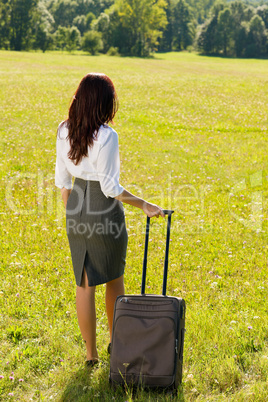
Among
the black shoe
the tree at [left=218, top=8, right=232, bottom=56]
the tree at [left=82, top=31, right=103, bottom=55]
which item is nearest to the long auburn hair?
the black shoe

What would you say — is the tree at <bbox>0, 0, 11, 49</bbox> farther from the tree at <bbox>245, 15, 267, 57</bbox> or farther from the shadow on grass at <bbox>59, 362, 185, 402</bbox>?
the shadow on grass at <bbox>59, 362, 185, 402</bbox>

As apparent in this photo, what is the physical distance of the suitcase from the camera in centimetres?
321

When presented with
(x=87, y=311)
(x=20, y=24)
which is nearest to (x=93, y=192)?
(x=87, y=311)

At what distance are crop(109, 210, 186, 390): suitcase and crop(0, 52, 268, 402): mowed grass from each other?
17 cm

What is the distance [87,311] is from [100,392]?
2.11ft

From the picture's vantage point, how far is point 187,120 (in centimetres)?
1638

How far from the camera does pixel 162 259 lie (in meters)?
5.96

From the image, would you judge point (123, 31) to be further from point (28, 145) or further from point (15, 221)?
point (15, 221)

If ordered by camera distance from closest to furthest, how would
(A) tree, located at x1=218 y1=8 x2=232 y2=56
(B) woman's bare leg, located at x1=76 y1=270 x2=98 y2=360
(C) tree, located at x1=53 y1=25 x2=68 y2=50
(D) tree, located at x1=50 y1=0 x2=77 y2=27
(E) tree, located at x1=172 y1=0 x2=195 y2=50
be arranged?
(B) woman's bare leg, located at x1=76 y1=270 x2=98 y2=360, (C) tree, located at x1=53 y1=25 x2=68 y2=50, (A) tree, located at x1=218 y1=8 x2=232 y2=56, (E) tree, located at x1=172 y1=0 x2=195 y2=50, (D) tree, located at x1=50 y1=0 x2=77 y2=27

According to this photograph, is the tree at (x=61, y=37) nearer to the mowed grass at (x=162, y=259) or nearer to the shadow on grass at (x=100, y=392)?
the mowed grass at (x=162, y=259)

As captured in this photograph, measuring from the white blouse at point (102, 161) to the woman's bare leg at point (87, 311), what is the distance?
2.60 feet

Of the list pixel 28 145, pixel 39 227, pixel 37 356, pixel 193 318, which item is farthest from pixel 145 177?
pixel 37 356

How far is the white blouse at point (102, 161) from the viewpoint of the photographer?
3236 mm

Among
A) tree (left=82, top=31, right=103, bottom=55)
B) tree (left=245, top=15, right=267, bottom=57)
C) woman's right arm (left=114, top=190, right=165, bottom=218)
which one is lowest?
woman's right arm (left=114, top=190, right=165, bottom=218)
